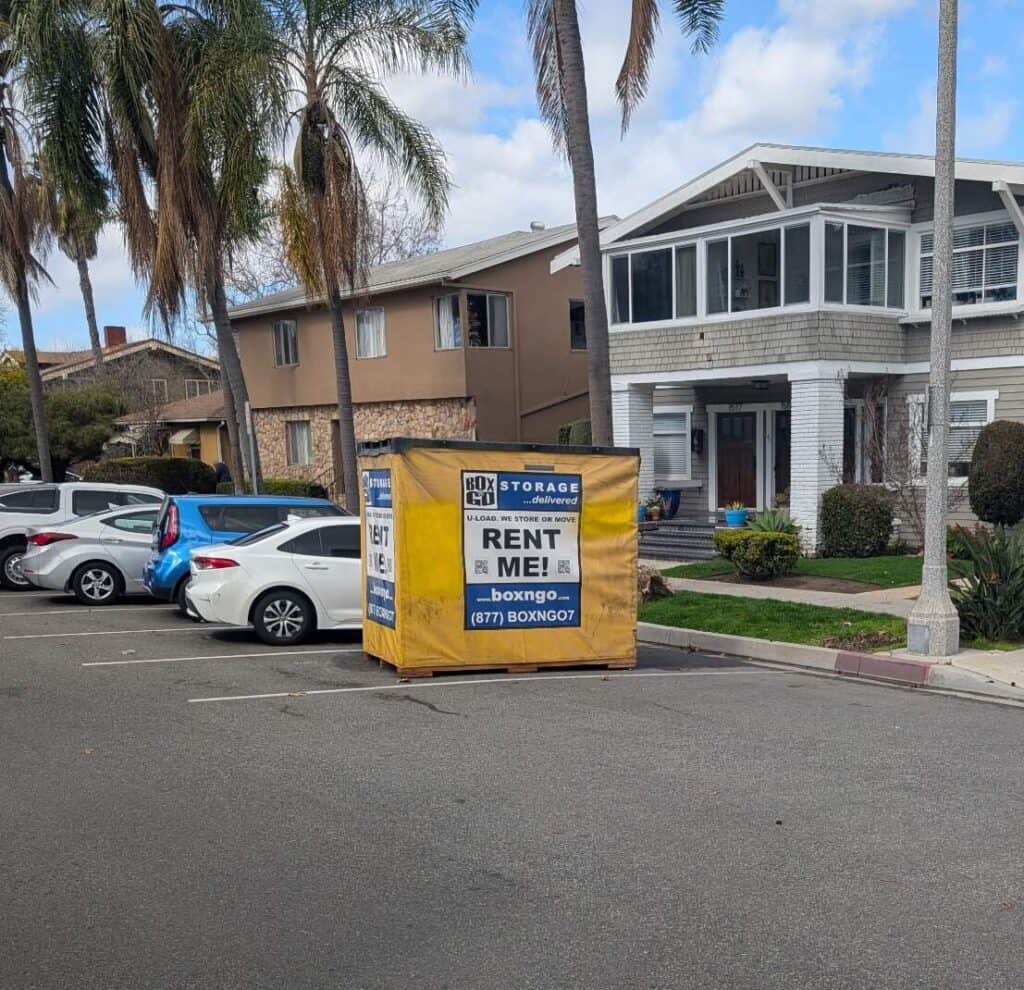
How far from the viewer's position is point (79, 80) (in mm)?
22406

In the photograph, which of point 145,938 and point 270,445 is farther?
point 270,445

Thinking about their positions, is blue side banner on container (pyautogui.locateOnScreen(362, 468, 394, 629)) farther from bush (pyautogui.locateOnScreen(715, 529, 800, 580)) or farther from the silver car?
bush (pyautogui.locateOnScreen(715, 529, 800, 580))

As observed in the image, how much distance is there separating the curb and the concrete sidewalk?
2156mm

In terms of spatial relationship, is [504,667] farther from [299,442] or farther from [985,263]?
[299,442]

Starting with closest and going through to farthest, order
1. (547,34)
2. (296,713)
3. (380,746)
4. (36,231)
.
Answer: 1. (380,746)
2. (296,713)
3. (547,34)
4. (36,231)

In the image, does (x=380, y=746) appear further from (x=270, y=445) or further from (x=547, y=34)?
(x=270, y=445)

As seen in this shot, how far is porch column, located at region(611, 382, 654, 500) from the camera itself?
23188 mm

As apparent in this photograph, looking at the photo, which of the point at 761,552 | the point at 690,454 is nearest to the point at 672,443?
the point at 690,454

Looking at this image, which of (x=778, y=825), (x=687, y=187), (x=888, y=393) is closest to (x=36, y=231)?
(x=687, y=187)

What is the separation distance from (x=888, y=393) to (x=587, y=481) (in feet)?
37.7

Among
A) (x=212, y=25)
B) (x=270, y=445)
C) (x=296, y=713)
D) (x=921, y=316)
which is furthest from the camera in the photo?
(x=270, y=445)

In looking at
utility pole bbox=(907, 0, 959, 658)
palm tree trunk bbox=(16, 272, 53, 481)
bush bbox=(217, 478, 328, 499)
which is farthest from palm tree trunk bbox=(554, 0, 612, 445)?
palm tree trunk bbox=(16, 272, 53, 481)

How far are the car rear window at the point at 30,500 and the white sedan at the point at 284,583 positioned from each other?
23.1 feet

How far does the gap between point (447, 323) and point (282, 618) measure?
15.9m
